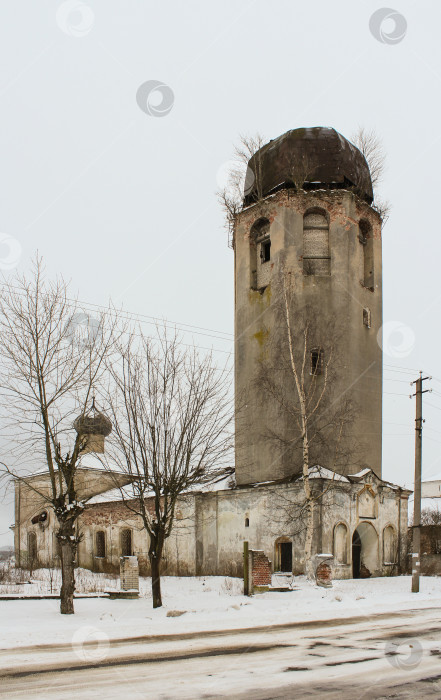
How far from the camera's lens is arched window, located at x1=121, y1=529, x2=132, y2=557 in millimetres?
34406

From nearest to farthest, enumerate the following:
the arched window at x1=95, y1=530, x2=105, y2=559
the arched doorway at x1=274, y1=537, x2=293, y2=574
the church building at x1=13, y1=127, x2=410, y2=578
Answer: the arched doorway at x1=274, y1=537, x2=293, y2=574
the church building at x1=13, y1=127, x2=410, y2=578
the arched window at x1=95, y1=530, x2=105, y2=559

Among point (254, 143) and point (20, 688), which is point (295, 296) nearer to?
point (254, 143)

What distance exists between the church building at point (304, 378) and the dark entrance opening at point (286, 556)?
0.06 m

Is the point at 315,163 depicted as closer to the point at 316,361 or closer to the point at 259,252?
the point at 259,252

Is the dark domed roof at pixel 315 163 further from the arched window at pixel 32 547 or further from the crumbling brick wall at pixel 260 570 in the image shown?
the arched window at pixel 32 547

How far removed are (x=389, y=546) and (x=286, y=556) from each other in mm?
5457

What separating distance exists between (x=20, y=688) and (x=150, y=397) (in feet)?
35.7

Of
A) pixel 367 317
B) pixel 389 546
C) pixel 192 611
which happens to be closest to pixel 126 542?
pixel 389 546

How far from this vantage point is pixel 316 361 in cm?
2870

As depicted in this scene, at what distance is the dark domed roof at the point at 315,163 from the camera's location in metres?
30.6

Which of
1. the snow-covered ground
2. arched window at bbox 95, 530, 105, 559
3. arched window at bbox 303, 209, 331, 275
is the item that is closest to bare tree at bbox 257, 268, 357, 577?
arched window at bbox 303, 209, 331, 275

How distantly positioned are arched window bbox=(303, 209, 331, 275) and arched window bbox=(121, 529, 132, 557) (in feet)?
53.0

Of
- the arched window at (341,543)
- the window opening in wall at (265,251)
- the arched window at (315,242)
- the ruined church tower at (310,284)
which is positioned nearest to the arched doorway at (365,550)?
the arched window at (341,543)

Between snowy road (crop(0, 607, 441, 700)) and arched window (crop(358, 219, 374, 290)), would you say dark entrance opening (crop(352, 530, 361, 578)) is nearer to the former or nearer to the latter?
arched window (crop(358, 219, 374, 290))
